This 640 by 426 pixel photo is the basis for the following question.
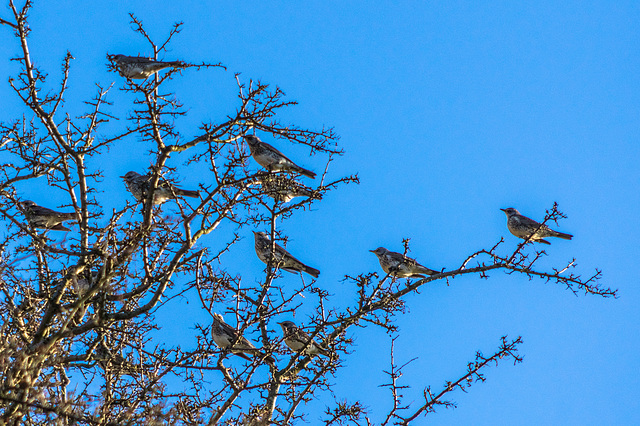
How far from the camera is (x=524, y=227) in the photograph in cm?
1297

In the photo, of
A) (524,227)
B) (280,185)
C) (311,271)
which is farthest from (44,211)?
(524,227)

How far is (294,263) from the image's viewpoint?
36.6 ft

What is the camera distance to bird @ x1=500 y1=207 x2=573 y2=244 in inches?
477

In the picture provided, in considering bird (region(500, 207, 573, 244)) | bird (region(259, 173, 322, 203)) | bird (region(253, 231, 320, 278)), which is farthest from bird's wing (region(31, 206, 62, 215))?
bird (region(500, 207, 573, 244))

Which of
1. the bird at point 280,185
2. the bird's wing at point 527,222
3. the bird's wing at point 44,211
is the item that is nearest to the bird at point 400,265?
the bird's wing at point 527,222

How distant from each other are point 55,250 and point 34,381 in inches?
42.5

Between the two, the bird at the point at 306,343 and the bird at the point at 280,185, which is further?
the bird at the point at 306,343

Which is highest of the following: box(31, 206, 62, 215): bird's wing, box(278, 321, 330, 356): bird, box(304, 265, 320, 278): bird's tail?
box(304, 265, 320, 278): bird's tail

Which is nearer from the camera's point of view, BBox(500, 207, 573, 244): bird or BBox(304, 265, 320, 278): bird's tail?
BBox(304, 265, 320, 278): bird's tail

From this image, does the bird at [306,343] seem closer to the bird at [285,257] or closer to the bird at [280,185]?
the bird at [285,257]

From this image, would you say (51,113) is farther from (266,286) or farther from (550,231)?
(550,231)

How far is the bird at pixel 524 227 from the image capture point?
39.8 feet

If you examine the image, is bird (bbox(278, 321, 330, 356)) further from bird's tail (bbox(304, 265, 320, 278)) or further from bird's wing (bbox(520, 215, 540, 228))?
bird's wing (bbox(520, 215, 540, 228))

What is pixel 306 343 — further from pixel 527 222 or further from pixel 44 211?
pixel 527 222
